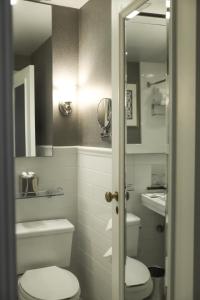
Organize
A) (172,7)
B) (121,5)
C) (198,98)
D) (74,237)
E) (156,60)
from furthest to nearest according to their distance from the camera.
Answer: (74,237), (156,60), (121,5), (172,7), (198,98)

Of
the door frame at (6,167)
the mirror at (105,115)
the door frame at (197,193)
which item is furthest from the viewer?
the mirror at (105,115)

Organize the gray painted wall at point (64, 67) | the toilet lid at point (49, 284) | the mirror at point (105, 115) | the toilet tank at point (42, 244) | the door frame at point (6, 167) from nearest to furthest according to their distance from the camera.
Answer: the door frame at point (6, 167), the toilet lid at point (49, 284), the mirror at point (105, 115), the toilet tank at point (42, 244), the gray painted wall at point (64, 67)

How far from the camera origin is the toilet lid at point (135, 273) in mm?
1663

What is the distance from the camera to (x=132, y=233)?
1728mm

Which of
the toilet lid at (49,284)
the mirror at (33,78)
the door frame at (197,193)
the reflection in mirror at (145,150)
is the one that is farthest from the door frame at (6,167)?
the mirror at (33,78)

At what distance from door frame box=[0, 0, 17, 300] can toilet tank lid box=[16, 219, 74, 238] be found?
151cm

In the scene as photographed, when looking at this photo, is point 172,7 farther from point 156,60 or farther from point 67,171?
point 67,171

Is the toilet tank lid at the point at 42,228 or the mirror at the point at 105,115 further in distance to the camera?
the toilet tank lid at the point at 42,228

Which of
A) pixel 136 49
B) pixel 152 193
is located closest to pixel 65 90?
pixel 136 49

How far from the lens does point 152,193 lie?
175 centimetres

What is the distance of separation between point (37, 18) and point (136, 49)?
112cm

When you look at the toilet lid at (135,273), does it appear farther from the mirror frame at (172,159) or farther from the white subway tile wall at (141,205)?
the mirror frame at (172,159)

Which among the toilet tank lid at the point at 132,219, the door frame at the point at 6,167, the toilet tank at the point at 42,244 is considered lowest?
the toilet tank at the point at 42,244

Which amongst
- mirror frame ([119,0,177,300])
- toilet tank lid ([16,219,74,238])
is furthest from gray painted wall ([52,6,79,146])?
mirror frame ([119,0,177,300])
